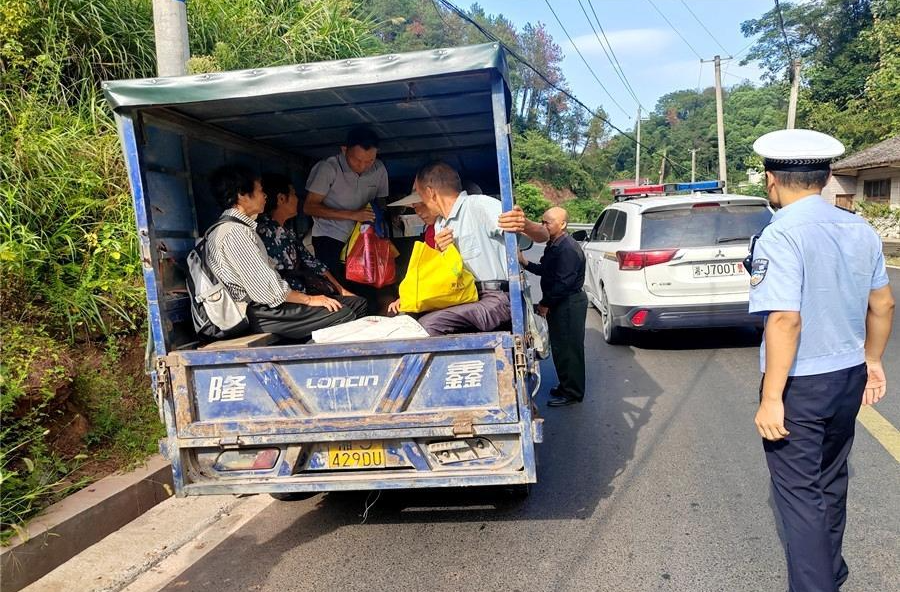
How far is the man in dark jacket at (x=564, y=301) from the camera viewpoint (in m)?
5.48

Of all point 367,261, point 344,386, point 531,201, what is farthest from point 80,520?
point 531,201

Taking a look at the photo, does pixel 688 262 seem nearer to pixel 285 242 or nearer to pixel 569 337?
pixel 569 337

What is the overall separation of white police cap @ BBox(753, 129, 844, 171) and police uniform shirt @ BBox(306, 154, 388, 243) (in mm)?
3186

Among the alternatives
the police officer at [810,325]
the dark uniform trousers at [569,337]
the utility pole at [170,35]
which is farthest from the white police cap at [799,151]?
the utility pole at [170,35]

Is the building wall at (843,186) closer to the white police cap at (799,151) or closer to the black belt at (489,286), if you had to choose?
the black belt at (489,286)

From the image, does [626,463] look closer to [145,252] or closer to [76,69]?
[145,252]

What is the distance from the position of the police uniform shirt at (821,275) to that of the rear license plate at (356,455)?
70.9 inches

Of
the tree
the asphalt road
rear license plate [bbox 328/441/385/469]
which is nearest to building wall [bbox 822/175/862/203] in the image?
the tree

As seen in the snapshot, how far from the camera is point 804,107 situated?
3641cm

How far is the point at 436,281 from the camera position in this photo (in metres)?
3.47

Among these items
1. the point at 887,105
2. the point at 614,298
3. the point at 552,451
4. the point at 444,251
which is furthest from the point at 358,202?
the point at 887,105

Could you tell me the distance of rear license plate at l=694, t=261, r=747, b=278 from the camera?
6629mm

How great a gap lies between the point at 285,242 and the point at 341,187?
2.37 feet

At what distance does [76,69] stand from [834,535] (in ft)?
23.2
